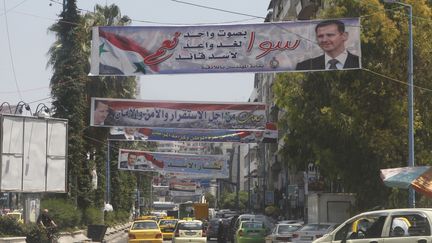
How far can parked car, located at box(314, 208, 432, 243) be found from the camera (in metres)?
13.4

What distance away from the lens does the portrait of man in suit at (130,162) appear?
59.6m

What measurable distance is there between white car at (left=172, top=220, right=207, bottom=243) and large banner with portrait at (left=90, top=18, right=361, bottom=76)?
10014 mm

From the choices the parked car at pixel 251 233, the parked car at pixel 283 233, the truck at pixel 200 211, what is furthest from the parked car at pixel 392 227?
the truck at pixel 200 211

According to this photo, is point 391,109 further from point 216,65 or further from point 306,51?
point 216,65

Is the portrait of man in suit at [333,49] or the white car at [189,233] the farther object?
the white car at [189,233]

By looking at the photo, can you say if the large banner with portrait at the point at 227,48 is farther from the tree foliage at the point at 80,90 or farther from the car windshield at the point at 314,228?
the tree foliage at the point at 80,90

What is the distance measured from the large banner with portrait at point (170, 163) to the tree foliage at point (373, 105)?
3411 centimetres

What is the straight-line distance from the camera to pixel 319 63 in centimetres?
2220

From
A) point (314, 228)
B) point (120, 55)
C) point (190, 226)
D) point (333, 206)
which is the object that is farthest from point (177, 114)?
point (120, 55)

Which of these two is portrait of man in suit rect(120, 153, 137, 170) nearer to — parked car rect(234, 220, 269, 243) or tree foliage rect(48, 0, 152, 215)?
tree foliage rect(48, 0, 152, 215)

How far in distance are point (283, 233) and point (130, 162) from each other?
34417mm

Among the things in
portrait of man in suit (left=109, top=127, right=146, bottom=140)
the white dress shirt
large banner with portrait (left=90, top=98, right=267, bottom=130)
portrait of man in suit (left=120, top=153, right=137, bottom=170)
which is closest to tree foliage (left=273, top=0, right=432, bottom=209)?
the white dress shirt

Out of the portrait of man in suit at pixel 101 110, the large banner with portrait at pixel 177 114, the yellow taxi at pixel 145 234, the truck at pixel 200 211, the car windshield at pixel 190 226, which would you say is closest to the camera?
the yellow taxi at pixel 145 234

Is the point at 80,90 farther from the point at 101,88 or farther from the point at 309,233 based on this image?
the point at 309,233
